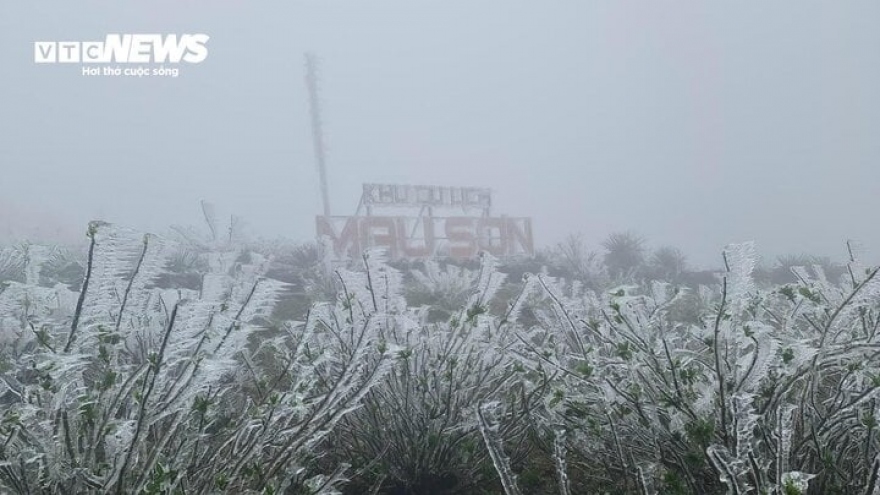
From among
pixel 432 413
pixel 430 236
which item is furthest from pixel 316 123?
pixel 432 413

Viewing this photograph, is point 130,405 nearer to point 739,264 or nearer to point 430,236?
point 739,264

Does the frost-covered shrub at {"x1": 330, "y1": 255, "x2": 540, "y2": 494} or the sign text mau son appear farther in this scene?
the sign text mau son

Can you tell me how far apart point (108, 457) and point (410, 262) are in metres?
14.3

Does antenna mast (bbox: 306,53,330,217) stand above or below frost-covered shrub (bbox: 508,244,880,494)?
above

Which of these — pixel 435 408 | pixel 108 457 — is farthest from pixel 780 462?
pixel 108 457

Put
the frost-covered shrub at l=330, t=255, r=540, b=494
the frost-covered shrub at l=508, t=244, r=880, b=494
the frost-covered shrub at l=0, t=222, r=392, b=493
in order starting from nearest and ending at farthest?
the frost-covered shrub at l=0, t=222, r=392, b=493 → the frost-covered shrub at l=508, t=244, r=880, b=494 → the frost-covered shrub at l=330, t=255, r=540, b=494

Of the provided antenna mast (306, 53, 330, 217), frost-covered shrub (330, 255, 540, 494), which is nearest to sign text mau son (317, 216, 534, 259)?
antenna mast (306, 53, 330, 217)

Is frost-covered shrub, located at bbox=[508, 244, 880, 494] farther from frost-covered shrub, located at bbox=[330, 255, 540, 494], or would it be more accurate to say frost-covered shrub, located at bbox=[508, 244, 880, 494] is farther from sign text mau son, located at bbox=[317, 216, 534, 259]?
sign text mau son, located at bbox=[317, 216, 534, 259]

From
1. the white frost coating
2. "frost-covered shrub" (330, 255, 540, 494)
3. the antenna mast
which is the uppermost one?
the antenna mast

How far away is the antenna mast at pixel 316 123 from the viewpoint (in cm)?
2073

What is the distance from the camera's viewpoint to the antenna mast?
2073cm

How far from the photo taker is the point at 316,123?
23250 millimetres

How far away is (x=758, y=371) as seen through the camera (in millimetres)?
1700

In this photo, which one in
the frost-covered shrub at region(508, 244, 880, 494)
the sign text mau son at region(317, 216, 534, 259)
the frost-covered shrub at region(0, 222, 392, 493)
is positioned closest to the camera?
the frost-covered shrub at region(0, 222, 392, 493)
